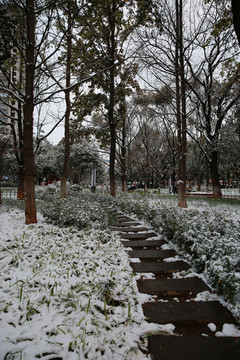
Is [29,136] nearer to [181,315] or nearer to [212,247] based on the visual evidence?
[212,247]

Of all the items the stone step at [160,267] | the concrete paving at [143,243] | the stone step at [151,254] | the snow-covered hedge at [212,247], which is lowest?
the stone step at [160,267]

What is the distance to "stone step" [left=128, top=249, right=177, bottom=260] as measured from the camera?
3664 millimetres

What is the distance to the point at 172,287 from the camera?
8.78 feet

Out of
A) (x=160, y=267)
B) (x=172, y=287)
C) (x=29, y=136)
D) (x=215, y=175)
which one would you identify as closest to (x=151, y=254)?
(x=160, y=267)

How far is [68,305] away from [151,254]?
1.96 metres

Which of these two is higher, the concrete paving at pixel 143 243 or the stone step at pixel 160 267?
the concrete paving at pixel 143 243

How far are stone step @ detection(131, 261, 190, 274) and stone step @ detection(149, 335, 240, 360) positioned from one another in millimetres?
1315

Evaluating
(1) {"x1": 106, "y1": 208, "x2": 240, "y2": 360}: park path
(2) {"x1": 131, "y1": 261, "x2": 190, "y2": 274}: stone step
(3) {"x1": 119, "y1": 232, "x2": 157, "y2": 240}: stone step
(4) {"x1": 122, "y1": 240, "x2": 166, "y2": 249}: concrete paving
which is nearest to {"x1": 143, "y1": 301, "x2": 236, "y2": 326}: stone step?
(1) {"x1": 106, "y1": 208, "x2": 240, "y2": 360}: park path

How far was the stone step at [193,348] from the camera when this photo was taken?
1.64m

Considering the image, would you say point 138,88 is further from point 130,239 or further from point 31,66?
point 130,239

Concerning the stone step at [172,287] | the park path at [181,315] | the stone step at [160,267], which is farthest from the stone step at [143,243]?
the stone step at [172,287]

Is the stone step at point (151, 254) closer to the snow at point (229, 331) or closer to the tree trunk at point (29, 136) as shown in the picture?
the snow at point (229, 331)

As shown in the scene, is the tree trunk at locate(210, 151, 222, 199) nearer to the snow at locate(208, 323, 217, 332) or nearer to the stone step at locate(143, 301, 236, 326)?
the stone step at locate(143, 301, 236, 326)

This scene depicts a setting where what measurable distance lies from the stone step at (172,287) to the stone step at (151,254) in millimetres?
784
